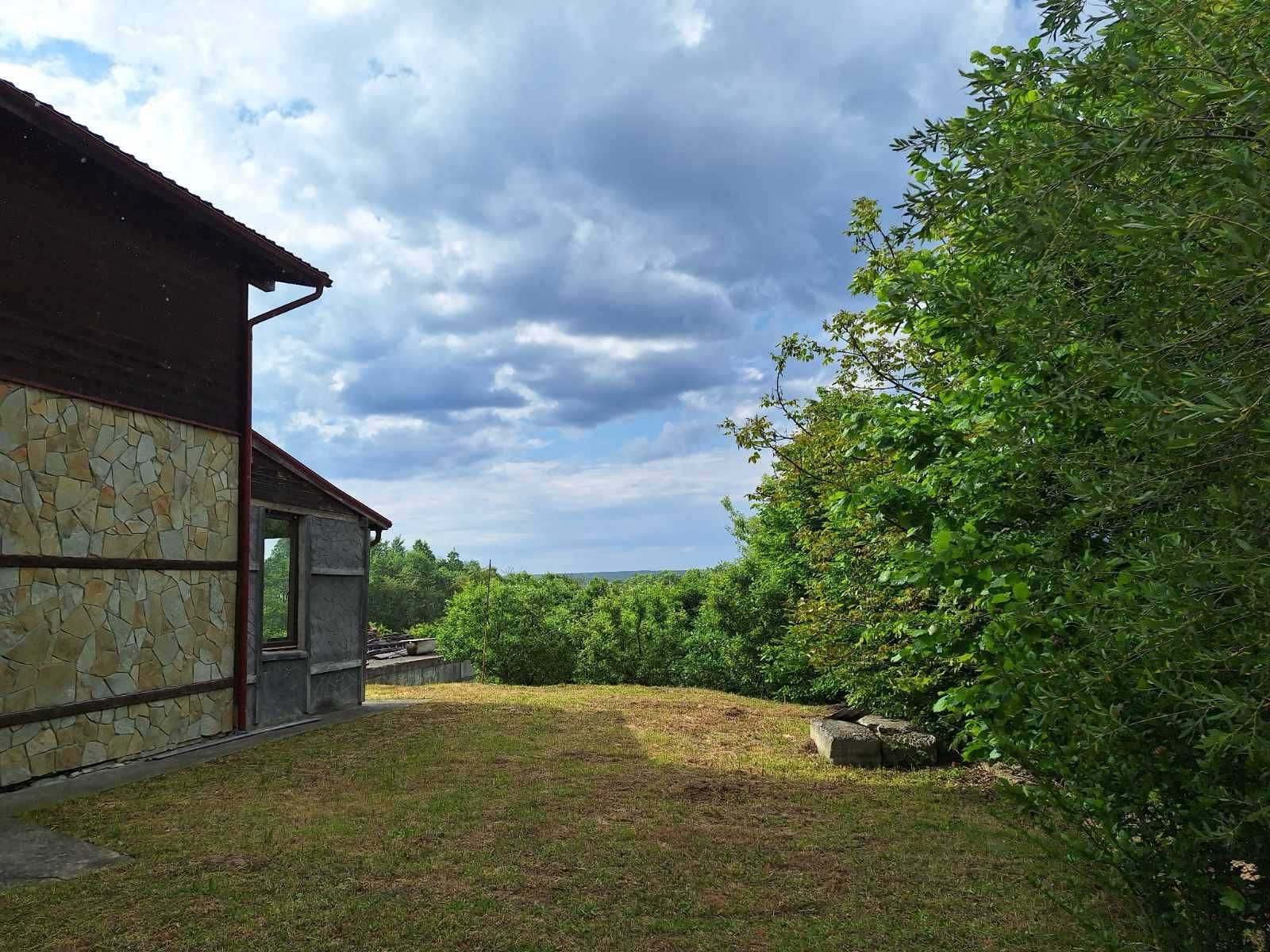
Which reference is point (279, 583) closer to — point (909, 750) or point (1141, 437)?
point (909, 750)

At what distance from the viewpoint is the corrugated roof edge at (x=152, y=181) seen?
6426 millimetres

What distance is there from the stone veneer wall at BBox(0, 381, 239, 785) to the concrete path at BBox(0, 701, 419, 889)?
9.7 inches

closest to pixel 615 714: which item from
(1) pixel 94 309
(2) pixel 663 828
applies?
(2) pixel 663 828

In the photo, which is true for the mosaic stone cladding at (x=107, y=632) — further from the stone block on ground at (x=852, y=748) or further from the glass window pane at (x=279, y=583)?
the stone block on ground at (x=852, y=748)

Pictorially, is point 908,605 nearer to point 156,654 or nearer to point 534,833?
point 534,833

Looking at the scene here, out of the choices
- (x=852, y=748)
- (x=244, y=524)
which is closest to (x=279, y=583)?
(x=244, y=524)

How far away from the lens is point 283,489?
10.0 metres

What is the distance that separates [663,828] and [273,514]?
268 inches

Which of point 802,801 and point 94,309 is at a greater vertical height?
point 94,309

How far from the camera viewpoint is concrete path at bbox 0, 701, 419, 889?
185 inches

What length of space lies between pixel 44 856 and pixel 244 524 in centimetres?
468

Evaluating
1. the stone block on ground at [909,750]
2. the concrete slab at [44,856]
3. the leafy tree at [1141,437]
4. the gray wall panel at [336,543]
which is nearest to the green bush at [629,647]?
the gray wall panel at [336,543]

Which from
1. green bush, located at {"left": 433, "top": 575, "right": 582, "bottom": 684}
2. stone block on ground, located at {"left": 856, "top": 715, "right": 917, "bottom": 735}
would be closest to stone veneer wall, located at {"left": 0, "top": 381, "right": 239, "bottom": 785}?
stone block on ground, located at {"left": 856, "top": 715, "right": 917, "bottom": 735}

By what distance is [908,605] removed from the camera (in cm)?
720
